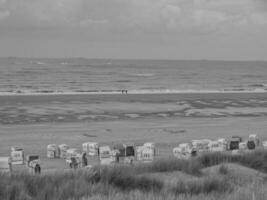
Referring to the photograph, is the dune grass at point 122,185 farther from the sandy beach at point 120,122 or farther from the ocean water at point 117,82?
the ocean water at point 117,82

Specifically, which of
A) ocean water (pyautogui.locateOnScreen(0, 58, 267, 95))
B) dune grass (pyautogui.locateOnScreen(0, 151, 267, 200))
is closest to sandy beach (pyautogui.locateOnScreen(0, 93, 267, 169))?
dune grass (pyautogui.locateOnScreen(0, 151, 267, 200))

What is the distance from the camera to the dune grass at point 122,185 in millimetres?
5910

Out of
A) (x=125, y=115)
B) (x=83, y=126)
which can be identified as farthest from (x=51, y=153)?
(x=125, y=115)

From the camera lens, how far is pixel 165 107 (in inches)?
1314

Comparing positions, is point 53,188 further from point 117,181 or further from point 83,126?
point 83,126

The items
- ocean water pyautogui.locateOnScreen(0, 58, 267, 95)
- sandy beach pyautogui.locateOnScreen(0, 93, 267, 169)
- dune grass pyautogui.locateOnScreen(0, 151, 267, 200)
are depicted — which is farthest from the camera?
ocean water pyautogui.locateOnScreen(0, 58, 267, 95)

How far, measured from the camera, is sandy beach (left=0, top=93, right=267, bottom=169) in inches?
788

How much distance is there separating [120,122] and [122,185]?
18.2 m

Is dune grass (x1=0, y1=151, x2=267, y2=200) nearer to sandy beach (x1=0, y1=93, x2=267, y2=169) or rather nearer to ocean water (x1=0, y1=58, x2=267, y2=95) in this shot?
sandy beach (x1=0, y1=93, x2=267, y2=169)

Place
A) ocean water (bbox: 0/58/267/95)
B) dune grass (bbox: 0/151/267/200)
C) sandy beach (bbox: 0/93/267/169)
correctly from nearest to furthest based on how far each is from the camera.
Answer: dune grass (bbox: 0/151/267/200) → sandy beach (bbox: 0/93/267/169) → ocean water (bbox: 0/58/267/95)

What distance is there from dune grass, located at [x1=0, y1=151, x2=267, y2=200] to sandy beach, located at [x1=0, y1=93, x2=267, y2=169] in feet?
21.6

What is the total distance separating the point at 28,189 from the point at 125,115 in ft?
72.9

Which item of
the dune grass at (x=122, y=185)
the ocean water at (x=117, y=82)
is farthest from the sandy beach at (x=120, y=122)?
the ocean water at (x=117, y=82)

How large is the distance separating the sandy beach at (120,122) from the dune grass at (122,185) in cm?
660
